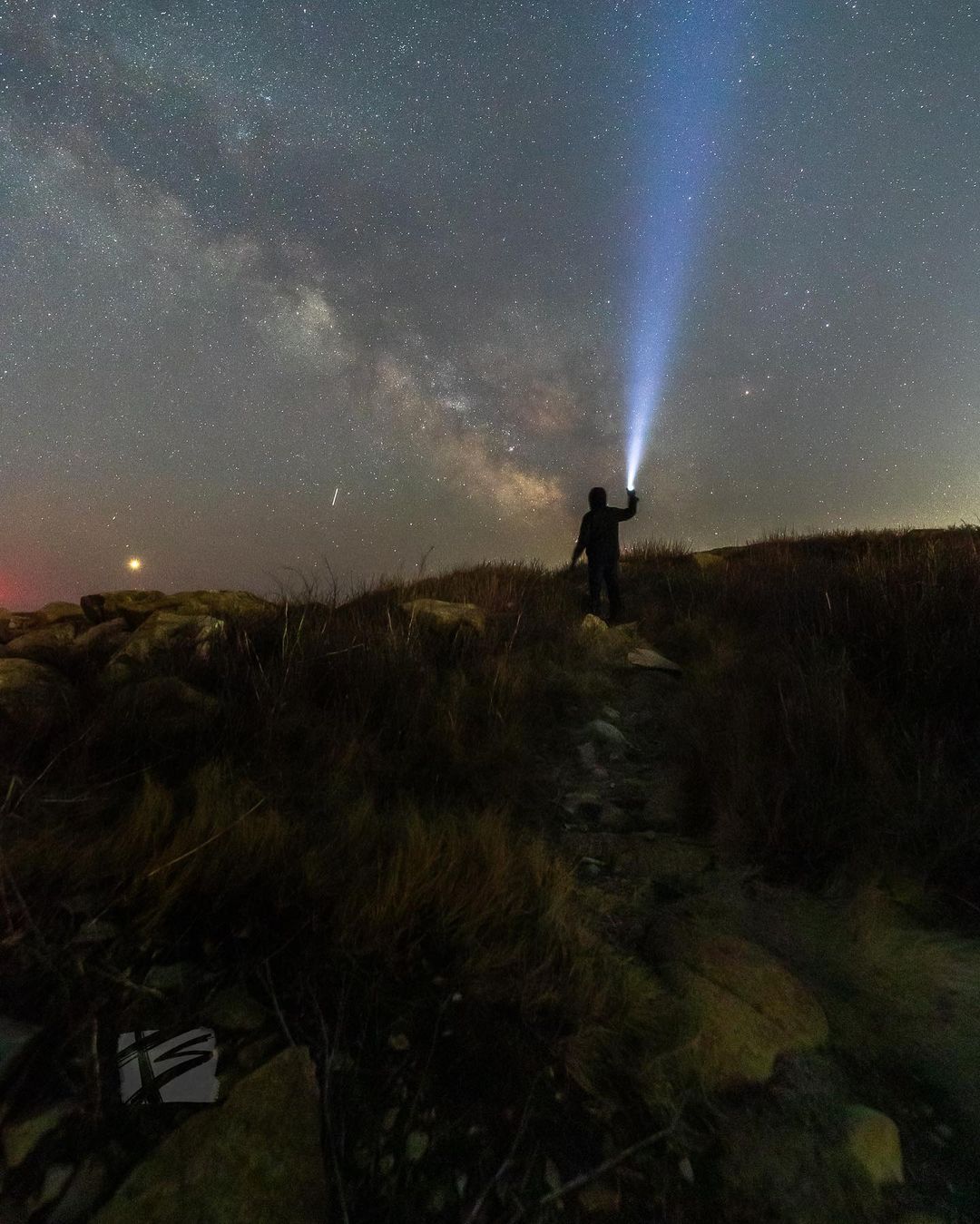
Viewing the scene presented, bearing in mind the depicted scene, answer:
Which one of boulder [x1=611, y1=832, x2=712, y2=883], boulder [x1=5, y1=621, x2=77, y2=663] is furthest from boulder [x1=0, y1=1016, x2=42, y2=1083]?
boulder [x1=5, y1=621, x2=77, y2=663]

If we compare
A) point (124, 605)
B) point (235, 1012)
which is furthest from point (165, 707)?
point (124, 605)

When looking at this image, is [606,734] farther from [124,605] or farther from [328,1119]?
[124,605]

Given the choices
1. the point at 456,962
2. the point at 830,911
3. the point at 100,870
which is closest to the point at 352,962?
the point at 456,962

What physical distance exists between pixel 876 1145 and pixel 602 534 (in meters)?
7.71

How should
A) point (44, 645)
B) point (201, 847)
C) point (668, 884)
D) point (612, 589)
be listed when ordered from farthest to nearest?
point (612, 589)
point (44, 645)
point (668, 884)
point (201, 847)

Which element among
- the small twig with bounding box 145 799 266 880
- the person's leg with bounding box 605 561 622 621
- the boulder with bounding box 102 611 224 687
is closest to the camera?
the small twig with bounding box 145 799 266 880

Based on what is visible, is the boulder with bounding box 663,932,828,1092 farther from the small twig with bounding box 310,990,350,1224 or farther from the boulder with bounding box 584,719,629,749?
the boulder with bounding box 584,719,629,749

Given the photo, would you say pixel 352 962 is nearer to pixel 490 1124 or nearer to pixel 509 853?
pixel 490 1124

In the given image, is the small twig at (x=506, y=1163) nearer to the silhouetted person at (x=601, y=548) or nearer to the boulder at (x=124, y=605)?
the boulder at (x=124, y=605)

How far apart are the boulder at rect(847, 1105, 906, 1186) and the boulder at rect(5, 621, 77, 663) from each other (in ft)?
15.7

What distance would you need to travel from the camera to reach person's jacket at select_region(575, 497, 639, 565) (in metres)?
8.48

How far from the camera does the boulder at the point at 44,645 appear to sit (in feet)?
13.7

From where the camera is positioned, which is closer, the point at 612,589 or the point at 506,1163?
the point at 506,1163

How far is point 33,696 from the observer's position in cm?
300
